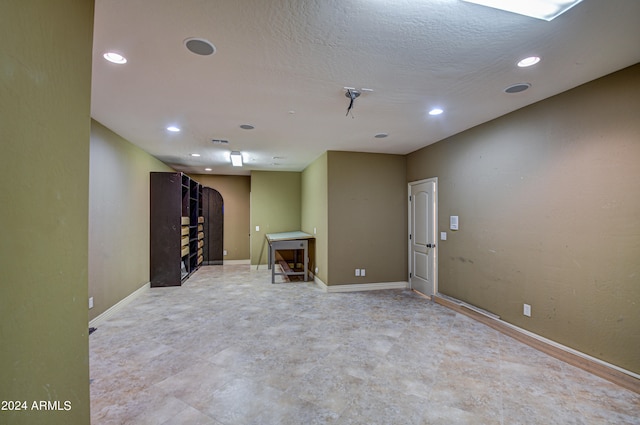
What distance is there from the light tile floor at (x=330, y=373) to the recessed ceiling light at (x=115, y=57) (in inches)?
101

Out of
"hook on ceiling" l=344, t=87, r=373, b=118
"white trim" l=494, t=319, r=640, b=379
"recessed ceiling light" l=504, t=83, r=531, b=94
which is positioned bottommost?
"white trim" l=494, t=319, r=640, b=379

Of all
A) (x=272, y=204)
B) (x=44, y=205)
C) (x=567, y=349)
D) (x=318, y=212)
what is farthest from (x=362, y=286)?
(x=44, y=205)

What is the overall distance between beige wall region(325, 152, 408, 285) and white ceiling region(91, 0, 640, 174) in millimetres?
1527

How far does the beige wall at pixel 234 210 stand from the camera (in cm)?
838

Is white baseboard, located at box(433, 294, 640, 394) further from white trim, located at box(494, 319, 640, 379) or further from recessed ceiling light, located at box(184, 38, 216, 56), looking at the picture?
recessed ceiling light, located at box(184, 38, 216, 56)

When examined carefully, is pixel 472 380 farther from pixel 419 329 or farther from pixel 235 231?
pixel 235 231

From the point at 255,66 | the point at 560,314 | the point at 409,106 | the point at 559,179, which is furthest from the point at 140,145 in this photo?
the point at 560,314

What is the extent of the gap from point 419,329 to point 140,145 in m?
5.20

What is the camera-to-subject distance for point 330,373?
2.53 m

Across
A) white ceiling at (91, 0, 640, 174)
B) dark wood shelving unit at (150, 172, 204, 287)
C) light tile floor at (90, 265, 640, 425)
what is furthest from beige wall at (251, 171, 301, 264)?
white ceiling at (91, 0, 640, 174)

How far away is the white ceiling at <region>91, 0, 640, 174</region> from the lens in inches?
67.9

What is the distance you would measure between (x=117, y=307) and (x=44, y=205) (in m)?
4.27

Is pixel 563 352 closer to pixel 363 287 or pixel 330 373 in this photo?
pixel 330 373

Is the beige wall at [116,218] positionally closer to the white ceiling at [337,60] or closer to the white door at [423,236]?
the white ceiling at [337,60]
